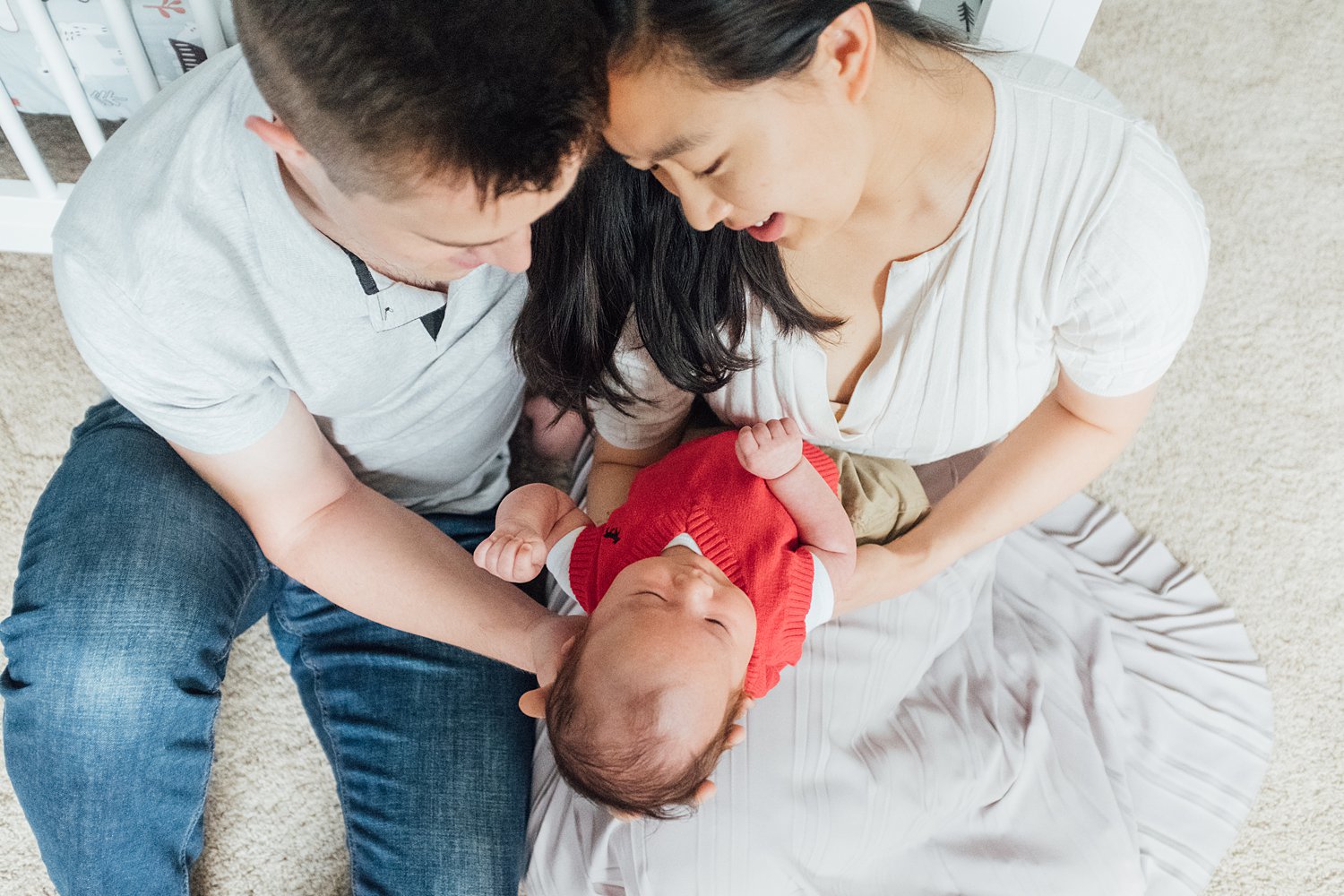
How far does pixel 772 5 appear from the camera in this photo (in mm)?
611

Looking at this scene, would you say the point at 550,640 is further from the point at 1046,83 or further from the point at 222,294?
the point at 1046,83

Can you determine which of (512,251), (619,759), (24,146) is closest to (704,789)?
(619,759)

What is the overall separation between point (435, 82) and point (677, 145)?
169mm

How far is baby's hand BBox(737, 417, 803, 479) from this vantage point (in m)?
0.92

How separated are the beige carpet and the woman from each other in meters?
0.12

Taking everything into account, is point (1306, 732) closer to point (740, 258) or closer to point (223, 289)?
point (740, 258)

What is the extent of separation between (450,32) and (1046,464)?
736mm

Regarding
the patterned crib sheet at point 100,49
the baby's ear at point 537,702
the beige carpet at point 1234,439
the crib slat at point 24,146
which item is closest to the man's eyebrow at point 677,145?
the baby's ear at point 537,702

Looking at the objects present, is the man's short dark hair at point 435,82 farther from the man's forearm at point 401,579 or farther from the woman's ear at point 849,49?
the man's forearm at point 401,579

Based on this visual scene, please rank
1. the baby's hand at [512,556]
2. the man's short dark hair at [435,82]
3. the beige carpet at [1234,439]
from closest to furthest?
the man's short dark hair at [435,82] → the baby's hand at [512,556] → the beige carpet at [1234,439]

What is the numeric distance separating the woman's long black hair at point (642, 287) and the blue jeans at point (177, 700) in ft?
1.21

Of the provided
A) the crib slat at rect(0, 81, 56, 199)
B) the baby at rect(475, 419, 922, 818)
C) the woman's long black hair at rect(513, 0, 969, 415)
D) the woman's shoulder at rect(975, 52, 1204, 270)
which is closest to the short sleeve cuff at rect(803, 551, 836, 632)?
the baby at rect(475, 419, 922, 818)

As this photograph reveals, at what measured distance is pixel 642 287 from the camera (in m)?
0.92

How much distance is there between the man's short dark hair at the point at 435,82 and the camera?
56cm
